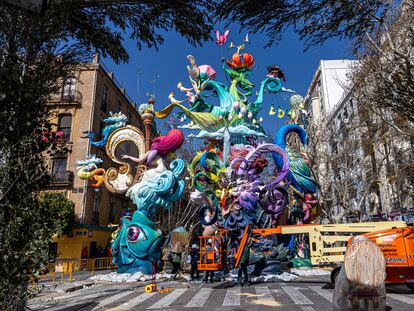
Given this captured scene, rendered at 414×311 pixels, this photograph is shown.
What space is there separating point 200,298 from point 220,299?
630 millimetres

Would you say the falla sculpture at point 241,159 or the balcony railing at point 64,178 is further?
the balcony railing at point 64,178

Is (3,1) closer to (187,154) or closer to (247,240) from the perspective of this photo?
(247,240)

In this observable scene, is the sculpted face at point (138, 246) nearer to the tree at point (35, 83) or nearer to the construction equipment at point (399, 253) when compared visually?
the construction equipment at point (399, 253)

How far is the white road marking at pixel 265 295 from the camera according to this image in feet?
28.4

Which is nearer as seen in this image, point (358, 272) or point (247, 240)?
point (358, 272)

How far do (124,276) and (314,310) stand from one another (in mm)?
10523

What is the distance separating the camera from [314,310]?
755 centimetres

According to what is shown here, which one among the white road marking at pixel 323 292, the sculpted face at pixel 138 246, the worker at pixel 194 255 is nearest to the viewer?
the white road marking at pixel 323 292

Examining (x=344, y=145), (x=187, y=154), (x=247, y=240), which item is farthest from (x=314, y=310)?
(x=187, y=154)

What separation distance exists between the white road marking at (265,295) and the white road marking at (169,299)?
2360mm

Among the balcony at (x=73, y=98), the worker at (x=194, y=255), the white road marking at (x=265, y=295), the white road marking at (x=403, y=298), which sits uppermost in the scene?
the balcony at (x=73, y=98)

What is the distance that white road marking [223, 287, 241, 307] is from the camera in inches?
345

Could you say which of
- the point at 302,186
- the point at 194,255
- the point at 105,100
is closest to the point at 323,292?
the point at 194,255

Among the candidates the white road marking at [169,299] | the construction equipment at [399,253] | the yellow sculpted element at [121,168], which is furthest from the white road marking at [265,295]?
the yellow sculpted element at [121,168]
